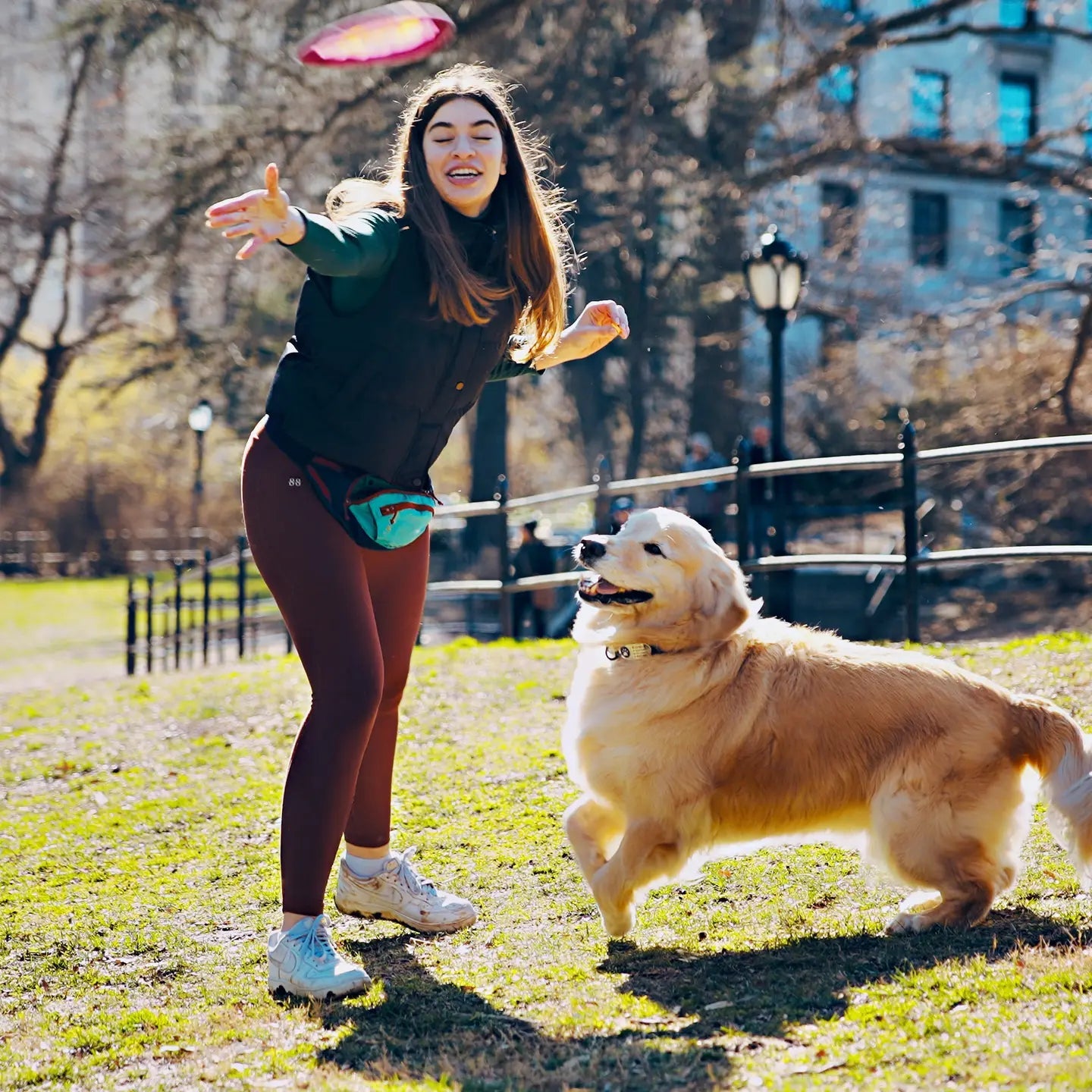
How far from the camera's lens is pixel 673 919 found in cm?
412

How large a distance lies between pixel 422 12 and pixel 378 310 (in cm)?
128

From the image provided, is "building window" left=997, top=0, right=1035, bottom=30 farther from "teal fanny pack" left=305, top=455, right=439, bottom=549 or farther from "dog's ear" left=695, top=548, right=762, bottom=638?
"teal fanny pack" left=305, top=455, right=439, bottom=549

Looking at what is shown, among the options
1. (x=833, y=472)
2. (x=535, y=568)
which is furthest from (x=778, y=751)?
(x=833, y=472)

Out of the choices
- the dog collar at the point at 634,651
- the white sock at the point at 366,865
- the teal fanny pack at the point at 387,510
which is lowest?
the white sock at the point at 366,865

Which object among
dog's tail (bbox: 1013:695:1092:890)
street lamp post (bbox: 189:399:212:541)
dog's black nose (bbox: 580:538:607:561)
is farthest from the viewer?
street lamp post (bbox: 189:399:212:541)

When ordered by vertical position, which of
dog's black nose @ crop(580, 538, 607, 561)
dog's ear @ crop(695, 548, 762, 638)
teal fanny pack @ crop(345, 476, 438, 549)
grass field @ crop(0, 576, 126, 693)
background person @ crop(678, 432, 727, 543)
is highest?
background person @ crop(678, 432, 727, 543)

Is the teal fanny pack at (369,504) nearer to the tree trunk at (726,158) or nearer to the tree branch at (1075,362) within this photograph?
the tree branch at (1075,362)

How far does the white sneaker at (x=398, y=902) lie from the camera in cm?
406

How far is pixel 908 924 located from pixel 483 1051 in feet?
4.50

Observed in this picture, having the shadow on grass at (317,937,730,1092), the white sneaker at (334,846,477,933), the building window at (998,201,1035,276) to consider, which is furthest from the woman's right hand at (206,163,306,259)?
the building window at (998,201,1035,276)

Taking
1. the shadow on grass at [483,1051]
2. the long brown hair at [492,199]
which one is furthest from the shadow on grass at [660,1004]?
the long brown hair at [492,199]

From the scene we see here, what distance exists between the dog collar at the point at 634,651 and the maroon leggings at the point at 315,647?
817 millimetres

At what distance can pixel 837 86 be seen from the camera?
19047 mm

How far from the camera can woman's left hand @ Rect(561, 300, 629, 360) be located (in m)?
4.20
